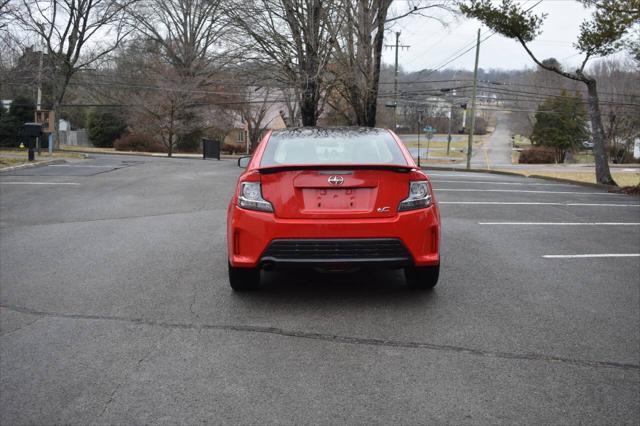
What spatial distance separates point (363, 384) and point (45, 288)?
11.5 ft

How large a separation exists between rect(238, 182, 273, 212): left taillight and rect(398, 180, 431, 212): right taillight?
1.08m

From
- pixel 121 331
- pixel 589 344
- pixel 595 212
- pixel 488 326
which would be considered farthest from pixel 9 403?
pixel 595 212

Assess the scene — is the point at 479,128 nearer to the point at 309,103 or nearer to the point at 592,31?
the point at 309,103

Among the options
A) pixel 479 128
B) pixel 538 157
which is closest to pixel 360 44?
pixel 538 157

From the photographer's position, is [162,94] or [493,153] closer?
[162,94]

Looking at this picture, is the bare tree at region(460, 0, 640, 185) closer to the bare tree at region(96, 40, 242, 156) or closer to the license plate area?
the license plate area

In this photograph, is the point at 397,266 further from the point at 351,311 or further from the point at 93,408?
the point at 93,408

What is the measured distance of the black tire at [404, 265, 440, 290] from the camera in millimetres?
5027

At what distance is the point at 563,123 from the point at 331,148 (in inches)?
2478

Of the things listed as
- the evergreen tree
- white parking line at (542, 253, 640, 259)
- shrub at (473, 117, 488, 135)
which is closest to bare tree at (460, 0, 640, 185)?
white parking line at (542, 253, 640, 259)

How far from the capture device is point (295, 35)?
25812 mm

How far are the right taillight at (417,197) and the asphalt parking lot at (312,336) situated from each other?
2.79ft

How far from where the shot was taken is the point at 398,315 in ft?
15.2

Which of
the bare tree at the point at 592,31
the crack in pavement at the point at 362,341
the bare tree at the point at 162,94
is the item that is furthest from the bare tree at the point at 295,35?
the crack in pavement at the point at 362,341
